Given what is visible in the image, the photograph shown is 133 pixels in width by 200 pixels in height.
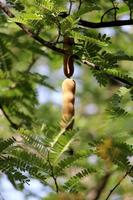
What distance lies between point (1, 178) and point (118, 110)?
5.17 ft

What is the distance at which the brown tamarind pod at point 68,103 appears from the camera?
1823mm

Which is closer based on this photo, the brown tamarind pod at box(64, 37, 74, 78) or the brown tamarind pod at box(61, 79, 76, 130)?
the brown tamarind pod at box(61, 79, 76, 130)

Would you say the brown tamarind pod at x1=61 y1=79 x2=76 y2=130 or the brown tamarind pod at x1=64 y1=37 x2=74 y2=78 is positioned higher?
the brown tamarind pod at x1=64 y1=37 x2=74 y2=78

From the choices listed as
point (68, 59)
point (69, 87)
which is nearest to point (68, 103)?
point (69, 87)

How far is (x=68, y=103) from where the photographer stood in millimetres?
1962

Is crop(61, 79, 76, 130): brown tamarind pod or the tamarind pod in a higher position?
the tamarind pod

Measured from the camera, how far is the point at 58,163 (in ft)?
5.77

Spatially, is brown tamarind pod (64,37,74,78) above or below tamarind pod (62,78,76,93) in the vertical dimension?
above

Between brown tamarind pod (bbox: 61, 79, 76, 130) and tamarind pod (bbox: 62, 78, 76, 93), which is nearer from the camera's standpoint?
brown tamarind pod (bbox: 61, 79, 76, 130)

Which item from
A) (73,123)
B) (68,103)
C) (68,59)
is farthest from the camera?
(68,59)

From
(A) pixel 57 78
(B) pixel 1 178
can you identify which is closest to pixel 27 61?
(B) pixel 1 178

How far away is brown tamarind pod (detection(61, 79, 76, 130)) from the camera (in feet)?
5.98

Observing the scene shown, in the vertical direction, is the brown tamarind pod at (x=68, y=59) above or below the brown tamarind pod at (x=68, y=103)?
above

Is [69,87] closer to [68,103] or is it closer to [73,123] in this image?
[68,103]
